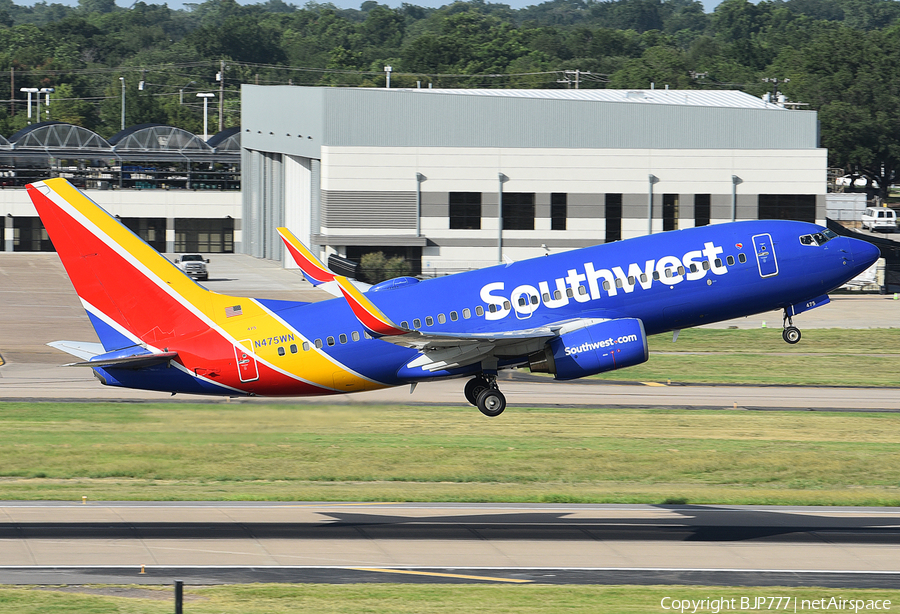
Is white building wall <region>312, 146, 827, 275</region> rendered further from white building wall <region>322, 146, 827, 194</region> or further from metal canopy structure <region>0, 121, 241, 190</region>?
metal canopy structure <region>0, 121, 241, 190</region>

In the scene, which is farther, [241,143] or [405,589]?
[241,143]

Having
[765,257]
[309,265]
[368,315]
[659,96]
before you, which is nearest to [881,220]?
[659,96]

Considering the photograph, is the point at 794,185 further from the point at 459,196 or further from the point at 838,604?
the point at 838,604

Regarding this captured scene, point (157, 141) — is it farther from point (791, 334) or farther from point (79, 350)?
point (791, 334)

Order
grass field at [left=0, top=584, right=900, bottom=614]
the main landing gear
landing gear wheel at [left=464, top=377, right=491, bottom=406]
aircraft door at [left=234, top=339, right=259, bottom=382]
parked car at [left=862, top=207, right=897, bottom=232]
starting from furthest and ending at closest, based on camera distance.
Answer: parked car at [left=862, top=207, right=897, bottom=232] → landing gear wheel at [left=464, top=377, right=491, bottom=406] → the main landing gear → aircraft door at [left=234, top=339, right=259, bottom=382] → grass field at [left=0, top=584, right=900, bottom=614]

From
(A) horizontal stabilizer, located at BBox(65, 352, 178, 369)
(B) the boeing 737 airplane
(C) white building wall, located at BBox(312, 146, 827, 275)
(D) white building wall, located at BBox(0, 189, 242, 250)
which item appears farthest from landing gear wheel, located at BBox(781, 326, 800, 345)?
(D) white building wall, located at BBox(0, 189, 242, 250)

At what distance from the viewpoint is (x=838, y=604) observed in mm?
43594

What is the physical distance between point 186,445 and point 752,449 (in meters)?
35.3

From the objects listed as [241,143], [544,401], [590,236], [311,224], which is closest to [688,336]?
[590,236]

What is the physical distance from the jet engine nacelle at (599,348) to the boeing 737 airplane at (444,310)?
5cm

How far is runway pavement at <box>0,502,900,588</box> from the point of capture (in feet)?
155

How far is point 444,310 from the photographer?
43.3m

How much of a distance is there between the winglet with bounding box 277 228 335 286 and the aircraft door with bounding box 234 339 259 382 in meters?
3.72

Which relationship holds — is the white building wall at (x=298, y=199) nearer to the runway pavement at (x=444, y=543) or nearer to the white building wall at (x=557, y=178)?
the white building wall at (x=557, y=178)
